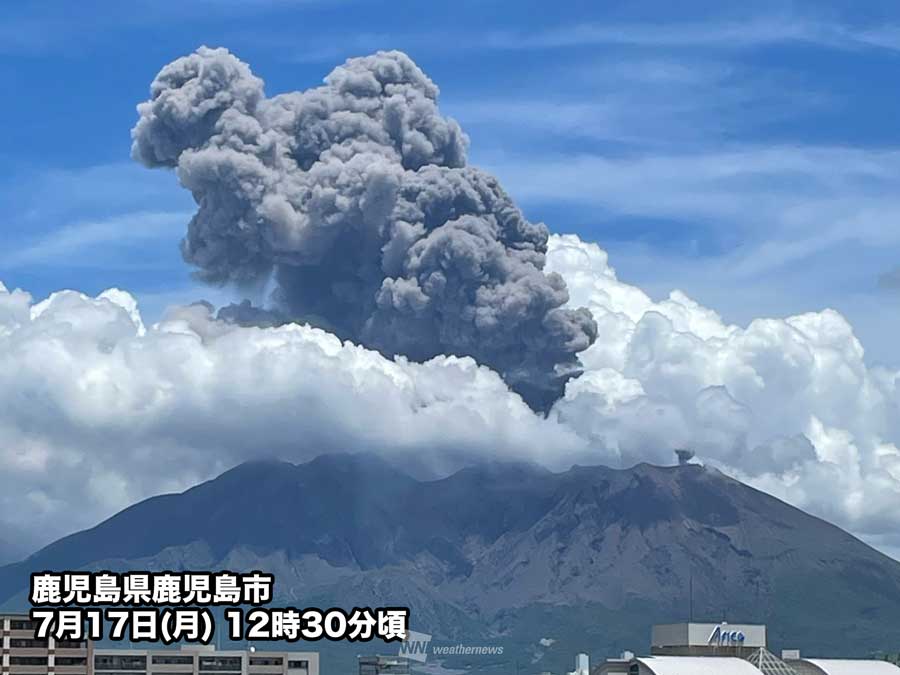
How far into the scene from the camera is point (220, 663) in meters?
183

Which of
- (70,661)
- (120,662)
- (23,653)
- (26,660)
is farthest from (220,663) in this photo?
(23,653)

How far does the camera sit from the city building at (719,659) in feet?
456

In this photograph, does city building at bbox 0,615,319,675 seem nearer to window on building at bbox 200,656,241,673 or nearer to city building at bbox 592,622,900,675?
window on building at bbox 200,656,241,673

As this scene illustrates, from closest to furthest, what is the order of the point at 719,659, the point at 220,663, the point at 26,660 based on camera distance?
the point at 719,659
the point at 26,660
the point at 220,663

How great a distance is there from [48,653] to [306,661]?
1396 inches

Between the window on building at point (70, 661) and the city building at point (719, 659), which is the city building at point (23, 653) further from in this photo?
the city building at point (719, 659)

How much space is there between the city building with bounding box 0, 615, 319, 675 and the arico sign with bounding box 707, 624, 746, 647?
1864 inches

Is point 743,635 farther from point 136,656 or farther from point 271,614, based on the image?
point 271,614

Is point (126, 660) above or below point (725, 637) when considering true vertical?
above

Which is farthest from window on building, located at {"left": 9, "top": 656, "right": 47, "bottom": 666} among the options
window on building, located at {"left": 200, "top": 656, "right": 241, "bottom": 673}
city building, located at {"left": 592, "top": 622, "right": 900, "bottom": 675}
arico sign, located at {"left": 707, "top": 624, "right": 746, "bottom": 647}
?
arico sign, located at {"left": 707, "top": 624, "right": 746, "bottom": 647}

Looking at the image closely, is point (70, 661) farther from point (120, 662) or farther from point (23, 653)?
point (120, 662)

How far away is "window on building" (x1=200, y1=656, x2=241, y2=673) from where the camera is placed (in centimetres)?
18294

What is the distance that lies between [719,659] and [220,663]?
56095 millimetres

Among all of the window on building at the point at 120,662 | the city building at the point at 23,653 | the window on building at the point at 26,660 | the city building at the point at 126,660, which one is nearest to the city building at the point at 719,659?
the city building at the point at 126,660
